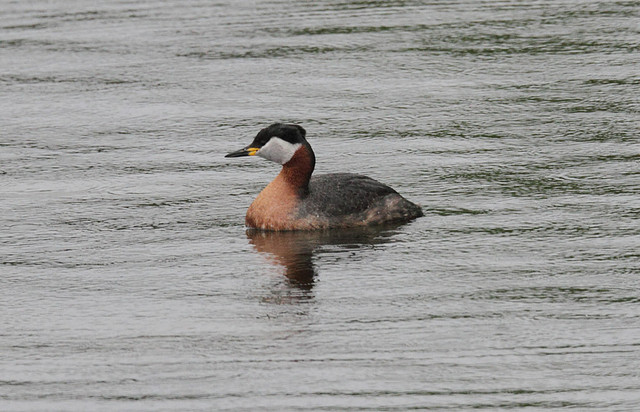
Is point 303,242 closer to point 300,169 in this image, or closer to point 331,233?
point 331,233

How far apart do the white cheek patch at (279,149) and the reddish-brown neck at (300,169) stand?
45mm

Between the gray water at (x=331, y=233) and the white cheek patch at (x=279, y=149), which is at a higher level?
the white cheek patch at (x=279, y=149)

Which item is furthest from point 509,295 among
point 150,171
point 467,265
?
point 150,171

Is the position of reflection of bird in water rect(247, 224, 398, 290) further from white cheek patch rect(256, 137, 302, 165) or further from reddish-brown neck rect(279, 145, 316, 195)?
white cheek patch rect(256, 137, 302, 165)

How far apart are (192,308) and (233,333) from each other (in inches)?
29.8

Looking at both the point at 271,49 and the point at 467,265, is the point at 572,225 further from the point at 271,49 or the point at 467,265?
the point at 271,49

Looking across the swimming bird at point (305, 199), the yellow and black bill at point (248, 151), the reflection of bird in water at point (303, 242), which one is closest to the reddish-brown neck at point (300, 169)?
the swimming bird at point (305, 199)

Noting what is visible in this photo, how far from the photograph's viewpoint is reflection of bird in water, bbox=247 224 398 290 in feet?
40.6

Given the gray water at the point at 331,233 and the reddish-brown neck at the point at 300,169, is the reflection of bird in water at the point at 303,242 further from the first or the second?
the reddish-brown neck at the point at 300,169

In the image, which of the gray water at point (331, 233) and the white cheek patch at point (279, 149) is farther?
the white cheek patch at point (279, 149)

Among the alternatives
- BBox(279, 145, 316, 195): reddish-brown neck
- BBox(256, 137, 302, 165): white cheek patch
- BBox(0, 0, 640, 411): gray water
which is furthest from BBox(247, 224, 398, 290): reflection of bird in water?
BBox(256, 137, 302, 165): white cheek patch

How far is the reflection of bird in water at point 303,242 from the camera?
40.6ft

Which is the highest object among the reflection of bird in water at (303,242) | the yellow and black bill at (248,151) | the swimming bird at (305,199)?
the yellow and black bill at (248,151)

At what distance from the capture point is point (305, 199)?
13.6 m
